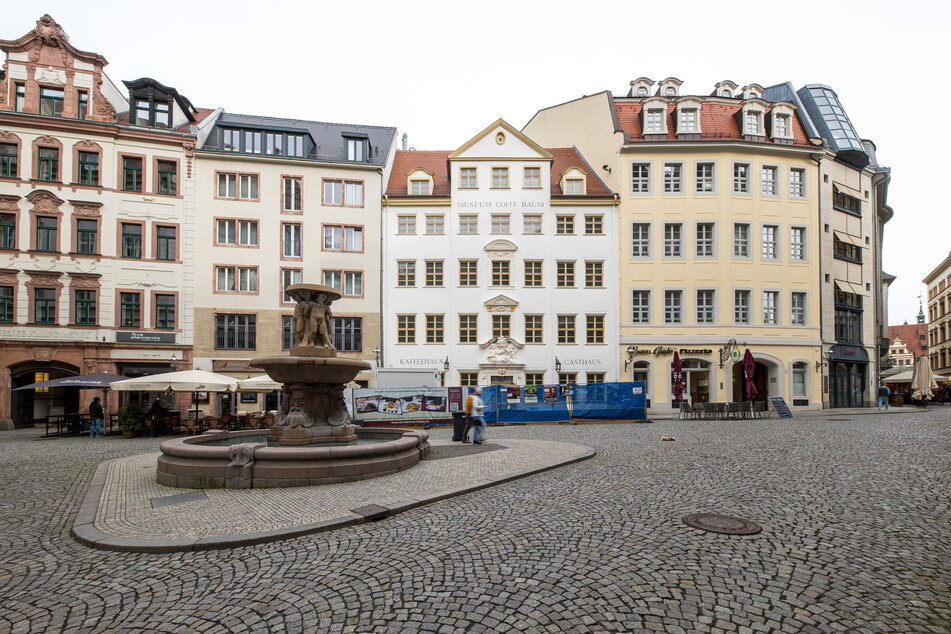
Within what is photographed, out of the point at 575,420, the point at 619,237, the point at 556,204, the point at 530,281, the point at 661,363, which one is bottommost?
the point at 575,420

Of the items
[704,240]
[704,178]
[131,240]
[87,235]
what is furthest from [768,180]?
[87,235]

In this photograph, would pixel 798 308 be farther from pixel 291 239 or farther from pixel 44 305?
pixel 44 305

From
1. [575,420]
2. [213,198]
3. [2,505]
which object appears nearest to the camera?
[2,505]

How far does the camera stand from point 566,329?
31.2 m

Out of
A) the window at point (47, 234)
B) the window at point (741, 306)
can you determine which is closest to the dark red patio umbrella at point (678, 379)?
the window at point (741, 306)

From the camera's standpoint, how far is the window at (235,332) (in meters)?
29.5

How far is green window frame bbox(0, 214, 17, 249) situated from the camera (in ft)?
86.2

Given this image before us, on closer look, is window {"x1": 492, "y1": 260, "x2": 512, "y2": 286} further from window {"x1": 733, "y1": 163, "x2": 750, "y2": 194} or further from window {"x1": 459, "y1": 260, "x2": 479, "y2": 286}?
window {"x1": 733, "y1": 163, "x2": 750, "y2": 194}

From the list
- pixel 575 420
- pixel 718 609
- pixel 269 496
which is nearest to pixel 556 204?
pixel 575 420

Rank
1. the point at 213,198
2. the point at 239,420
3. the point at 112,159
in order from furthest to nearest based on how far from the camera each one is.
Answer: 1. the point at 213,198
2. the point at 112,159
3. the point at 239,420

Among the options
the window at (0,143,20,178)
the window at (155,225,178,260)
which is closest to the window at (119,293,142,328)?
the window at (155,225,178,260)

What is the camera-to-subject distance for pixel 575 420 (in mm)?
23359

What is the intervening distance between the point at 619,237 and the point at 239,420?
22020mm

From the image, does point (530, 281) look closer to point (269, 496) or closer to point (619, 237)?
point (619, 237)
